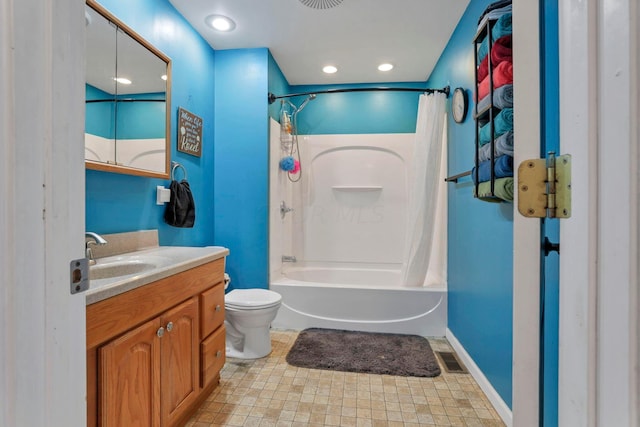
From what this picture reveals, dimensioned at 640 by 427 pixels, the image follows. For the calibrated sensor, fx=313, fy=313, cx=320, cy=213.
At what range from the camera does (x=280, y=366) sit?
2160mm

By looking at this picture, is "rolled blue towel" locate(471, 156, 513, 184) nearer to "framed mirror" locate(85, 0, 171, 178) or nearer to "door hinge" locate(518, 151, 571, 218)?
"door hinge" locate(518, 151, 571, 218)

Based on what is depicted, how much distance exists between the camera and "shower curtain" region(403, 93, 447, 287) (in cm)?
268

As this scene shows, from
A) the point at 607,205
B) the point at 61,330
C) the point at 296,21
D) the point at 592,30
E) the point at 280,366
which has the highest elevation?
the point at 296,21

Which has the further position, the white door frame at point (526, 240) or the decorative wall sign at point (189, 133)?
the decorative wall sign at point (189, 133)

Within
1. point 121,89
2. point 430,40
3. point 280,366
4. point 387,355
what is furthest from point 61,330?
point 430,40

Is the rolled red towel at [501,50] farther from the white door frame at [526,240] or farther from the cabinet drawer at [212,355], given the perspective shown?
the cabinet drawer at [212,355]

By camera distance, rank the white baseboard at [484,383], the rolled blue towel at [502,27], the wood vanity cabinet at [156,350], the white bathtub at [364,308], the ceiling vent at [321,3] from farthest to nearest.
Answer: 1. the white bathtub at [364,308]
2. the ceiling vent at [321,3]
3. the white baseboard at [484,383]
4. the rolled blue towel at [502,27]
5. the wood vanity cabinet at [156,350]

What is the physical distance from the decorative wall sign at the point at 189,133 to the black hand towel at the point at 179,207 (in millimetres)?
292

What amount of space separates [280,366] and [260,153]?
169cm

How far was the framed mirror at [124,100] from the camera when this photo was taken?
1497 mm

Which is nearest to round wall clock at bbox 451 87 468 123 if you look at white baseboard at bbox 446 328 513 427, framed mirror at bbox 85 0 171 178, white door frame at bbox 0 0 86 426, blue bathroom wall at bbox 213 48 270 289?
blue bathroom wall at bbox 213 48 270 289

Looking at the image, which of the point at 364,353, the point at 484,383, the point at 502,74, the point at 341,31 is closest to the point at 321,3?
the point at 341,31

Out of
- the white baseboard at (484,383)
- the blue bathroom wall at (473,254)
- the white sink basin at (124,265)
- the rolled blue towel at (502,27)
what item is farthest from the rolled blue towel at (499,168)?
the white sink basin at (124,265)

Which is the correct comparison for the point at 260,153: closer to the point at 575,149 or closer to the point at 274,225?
the point at 274,225
